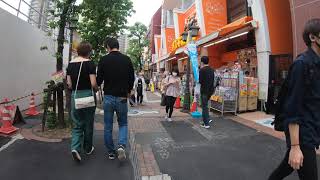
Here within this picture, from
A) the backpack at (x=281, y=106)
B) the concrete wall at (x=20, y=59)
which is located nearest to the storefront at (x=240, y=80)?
Answer: the concrete wall at (x=20, y=59)

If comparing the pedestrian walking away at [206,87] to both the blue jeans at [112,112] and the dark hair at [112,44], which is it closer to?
the blue jeans at [112,112]

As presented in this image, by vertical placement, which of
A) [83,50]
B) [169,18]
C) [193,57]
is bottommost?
[83,50]

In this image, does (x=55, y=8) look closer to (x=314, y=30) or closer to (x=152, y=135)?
(x=152, y=135)

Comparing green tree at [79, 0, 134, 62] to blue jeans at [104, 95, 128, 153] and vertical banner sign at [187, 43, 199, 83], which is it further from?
blue jeans at [104, 95, 128, 153]

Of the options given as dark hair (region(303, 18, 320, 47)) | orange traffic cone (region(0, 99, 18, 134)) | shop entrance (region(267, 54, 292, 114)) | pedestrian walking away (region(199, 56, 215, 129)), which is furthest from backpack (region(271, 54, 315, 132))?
shop entrance (region(267, 54, 292, 114))

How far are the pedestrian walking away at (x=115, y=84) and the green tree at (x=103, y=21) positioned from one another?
950cm

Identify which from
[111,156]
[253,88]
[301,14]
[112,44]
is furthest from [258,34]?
[111,156]

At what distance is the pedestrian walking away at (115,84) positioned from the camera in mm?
5227

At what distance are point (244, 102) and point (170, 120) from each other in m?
3.08

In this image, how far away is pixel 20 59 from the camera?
36.7 feet

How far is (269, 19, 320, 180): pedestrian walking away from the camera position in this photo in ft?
8.21

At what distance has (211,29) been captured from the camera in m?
18.7

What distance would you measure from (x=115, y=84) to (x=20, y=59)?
722cm

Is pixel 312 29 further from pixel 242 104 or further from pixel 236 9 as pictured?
pixel 236 9
